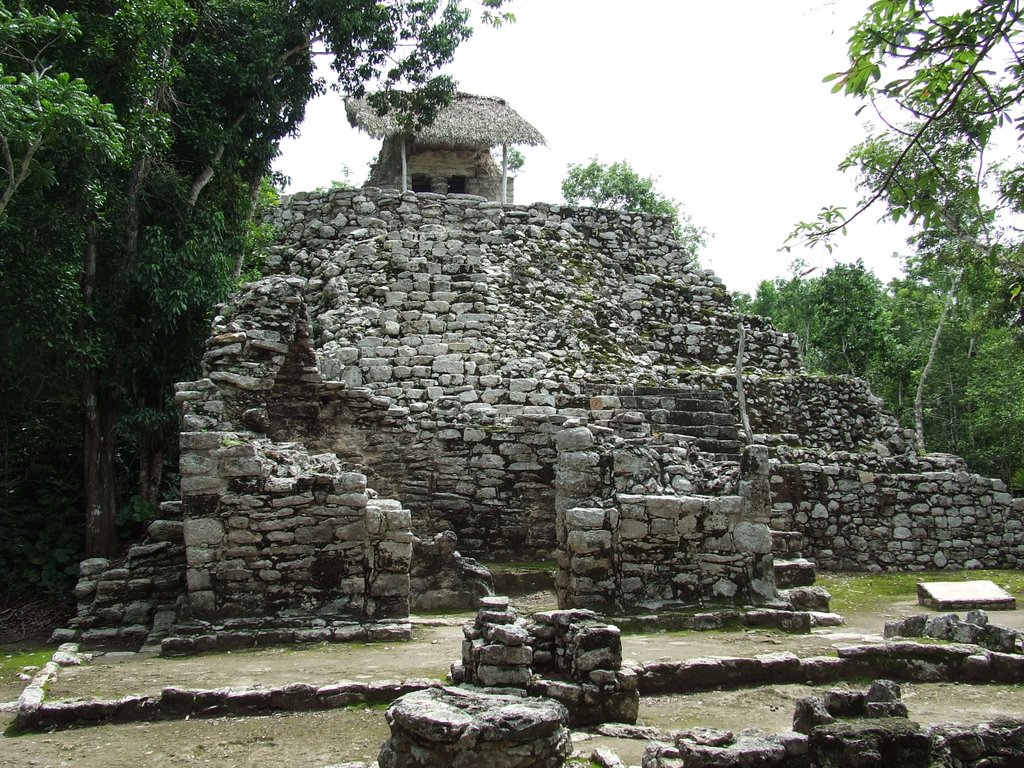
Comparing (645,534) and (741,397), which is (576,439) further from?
(741,397)

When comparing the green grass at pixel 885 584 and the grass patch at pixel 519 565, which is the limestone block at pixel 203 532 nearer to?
the grass patch at pixel 519 565

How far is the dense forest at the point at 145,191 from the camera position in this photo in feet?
23.1

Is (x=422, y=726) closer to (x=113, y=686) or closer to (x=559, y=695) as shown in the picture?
(x=559, y=695)

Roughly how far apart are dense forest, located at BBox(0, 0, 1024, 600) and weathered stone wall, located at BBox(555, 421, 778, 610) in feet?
10.5

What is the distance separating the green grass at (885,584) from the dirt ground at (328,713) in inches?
86.8

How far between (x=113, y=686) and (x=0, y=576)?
17.9ft

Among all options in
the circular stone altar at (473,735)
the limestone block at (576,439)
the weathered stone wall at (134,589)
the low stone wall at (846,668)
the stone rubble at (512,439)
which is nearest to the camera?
the circular stone altar at (473,735)

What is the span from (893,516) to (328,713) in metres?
10.4

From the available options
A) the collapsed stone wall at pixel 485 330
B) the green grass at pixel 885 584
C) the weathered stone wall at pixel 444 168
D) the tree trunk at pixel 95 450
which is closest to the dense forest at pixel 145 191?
the tree trunk at pixel 95 450

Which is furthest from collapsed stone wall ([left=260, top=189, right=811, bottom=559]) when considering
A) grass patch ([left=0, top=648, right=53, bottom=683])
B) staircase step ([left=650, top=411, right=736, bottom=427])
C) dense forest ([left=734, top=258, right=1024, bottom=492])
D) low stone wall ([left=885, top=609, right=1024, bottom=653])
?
dense forest ([left=734, top=258, right=1024, bottom=492])

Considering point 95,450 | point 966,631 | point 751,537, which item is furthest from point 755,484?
point 95,450

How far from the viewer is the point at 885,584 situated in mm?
11555

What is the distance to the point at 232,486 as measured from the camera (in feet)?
24.4

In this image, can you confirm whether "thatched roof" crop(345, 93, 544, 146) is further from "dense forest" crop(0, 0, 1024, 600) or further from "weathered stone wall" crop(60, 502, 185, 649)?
"weathered stone wall" crop(60, 502, 185, 649)
